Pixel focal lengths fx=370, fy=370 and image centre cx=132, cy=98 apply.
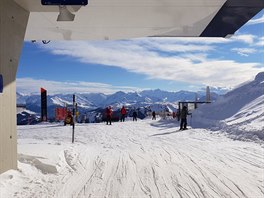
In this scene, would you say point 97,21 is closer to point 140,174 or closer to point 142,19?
point 142,19

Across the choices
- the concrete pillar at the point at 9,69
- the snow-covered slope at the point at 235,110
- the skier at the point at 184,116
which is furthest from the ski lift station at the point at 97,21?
the skier at the point at 184,116

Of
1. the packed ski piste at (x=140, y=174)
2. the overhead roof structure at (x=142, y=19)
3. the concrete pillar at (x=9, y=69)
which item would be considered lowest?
the packed ski piste at (x=140, y=174)

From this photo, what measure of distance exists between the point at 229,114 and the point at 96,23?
19522mm

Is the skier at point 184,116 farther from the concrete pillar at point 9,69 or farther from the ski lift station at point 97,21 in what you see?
the concrete pillar at point 9,69

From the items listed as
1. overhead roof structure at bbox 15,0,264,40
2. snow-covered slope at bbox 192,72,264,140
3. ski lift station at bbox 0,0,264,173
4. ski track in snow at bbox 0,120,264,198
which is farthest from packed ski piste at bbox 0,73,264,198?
snow-covered slope at bbox 192,72,264,140

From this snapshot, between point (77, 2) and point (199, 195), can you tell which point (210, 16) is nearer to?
→ point (77, 2)

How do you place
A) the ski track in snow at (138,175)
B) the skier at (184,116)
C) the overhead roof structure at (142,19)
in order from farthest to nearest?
the skier at (184,116), the overhead roof structure at (142,19), the ski track in snow at (138,175)

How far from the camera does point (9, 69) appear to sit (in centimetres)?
709

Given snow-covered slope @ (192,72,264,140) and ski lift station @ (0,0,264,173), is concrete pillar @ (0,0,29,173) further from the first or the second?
snow-covered slope @ (192,72,264,140)

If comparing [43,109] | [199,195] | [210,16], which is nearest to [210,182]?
[199,195]

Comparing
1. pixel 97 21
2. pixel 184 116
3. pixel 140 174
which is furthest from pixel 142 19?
pixel 184 116

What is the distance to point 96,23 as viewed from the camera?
9.35 meters

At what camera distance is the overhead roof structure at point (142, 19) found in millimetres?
7473

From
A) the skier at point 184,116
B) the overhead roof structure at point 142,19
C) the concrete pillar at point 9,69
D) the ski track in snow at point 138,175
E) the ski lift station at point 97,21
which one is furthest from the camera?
the skier at point 184,116
